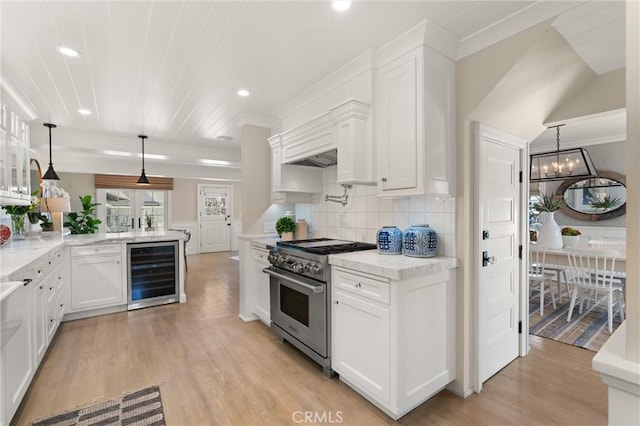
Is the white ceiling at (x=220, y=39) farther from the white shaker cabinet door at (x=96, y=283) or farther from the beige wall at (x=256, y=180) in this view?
the white shaker cabinet door at (x=96, y=283)

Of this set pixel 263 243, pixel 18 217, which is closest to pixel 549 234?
pixel 263 243

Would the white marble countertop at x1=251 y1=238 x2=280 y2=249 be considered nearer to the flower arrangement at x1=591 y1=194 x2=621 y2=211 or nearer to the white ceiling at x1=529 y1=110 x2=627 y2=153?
the white ceiling at x1=529 y1=110 x2=627 y2=153

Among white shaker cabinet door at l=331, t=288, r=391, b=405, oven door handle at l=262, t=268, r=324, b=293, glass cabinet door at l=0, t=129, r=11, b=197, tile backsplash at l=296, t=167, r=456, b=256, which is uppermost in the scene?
glass cabinet door at l=0, t=129, r=11, b=197

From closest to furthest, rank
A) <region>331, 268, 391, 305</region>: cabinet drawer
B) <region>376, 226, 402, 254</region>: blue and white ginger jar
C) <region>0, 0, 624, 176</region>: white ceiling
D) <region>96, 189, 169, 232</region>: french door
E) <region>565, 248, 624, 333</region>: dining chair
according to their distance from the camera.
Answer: <region>0, 0, 624, 176</region>: white ceiling → <region>331, 268, 391, 305</region>: cabinet drawer → <region>376, 226, 402, 254</region>: blue and white ginger jar → <region>565, 248, 624, 333</region>: dining chair → <region>96, 189, 169, 232</region>: french door

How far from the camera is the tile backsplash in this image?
Result: 2.21 metres

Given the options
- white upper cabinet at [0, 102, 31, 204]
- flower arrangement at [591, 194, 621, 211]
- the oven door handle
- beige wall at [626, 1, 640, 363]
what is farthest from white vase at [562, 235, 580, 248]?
white upper cabinet at [0, 102, 31, 204]

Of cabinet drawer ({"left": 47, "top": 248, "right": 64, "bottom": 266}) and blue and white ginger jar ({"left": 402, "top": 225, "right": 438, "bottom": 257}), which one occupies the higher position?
blue and white ginger jar ({"left": 402, "top": 225, "right": 438, "bottom": 257})

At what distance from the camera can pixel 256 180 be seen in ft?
11.8

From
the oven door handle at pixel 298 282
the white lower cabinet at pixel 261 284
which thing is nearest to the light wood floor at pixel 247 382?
the white lower cabinet at pixel 261 284

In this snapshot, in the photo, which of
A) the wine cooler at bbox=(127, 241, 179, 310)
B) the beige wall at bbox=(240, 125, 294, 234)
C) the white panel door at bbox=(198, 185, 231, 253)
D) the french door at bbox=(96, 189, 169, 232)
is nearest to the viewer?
the beige wall at bbox=(240, 125, 294, 234)

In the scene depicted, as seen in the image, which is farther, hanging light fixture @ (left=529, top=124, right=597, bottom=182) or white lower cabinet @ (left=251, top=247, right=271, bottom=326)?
hanging light fixture @ (left=529, top=124, right=597, bottom=182)

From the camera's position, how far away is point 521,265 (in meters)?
2.64

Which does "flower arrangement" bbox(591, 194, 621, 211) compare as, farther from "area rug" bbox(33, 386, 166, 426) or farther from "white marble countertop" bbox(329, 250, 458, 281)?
"area rug" bbox(33, 386, 166, 426)

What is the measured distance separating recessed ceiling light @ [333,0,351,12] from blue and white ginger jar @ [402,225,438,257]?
1.47 meters
